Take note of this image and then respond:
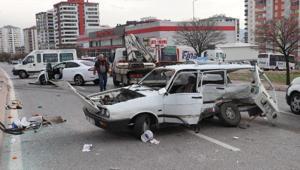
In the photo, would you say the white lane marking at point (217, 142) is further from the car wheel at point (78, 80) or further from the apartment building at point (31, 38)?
the apartment building at point (31, 38)

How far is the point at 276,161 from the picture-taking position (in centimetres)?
531

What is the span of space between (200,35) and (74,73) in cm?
3883

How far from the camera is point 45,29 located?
139m

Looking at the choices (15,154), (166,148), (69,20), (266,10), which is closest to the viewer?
(15,154)

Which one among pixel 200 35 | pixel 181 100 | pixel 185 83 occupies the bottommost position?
pixel 181 100

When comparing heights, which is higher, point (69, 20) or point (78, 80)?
point (69, 20)

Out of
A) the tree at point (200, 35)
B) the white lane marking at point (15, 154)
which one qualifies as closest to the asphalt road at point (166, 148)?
the white lane marking at point (15, 154)

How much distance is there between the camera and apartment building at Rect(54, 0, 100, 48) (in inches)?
5044

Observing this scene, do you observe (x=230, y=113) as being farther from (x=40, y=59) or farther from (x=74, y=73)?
(x=40, y=59)

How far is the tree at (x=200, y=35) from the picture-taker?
181ft

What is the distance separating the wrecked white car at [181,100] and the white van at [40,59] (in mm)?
20783

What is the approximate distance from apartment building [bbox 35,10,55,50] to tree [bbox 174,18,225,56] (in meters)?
82.5

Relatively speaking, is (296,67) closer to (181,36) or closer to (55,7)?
(181,36)

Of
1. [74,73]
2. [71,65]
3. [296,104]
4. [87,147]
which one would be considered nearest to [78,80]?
[74,73]
